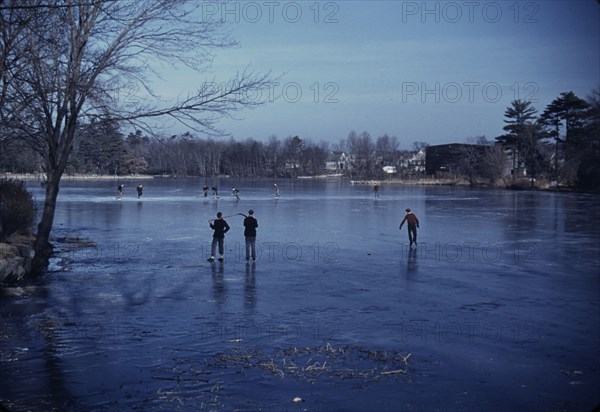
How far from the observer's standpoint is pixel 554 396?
6965 millimetres

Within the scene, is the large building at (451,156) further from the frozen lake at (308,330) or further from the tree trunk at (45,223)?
the tree trunk at (45,223)

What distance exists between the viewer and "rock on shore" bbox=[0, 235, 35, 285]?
14095 millimetres

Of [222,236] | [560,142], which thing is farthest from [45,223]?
[560,142]

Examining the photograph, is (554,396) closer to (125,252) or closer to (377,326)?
(377,326)

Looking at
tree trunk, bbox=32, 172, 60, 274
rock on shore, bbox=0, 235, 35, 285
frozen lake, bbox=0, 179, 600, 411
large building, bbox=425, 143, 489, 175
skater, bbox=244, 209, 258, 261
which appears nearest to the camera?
frozen lake, bbox=0, 179, 600, 411

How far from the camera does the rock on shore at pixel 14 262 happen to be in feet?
46.2

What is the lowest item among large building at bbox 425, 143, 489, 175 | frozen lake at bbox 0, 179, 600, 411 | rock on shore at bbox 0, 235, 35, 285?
frozen lake at bbox 0, 179, 600, 411

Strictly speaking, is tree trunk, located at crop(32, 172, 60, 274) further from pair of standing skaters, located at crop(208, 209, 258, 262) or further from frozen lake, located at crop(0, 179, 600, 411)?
pair of standing skaters, located at crop(208, 209, 258, 262)

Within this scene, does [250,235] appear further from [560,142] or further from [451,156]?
[451,156]

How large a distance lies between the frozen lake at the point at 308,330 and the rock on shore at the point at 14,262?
650 mm

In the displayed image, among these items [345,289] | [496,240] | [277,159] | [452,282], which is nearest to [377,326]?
[345,289]

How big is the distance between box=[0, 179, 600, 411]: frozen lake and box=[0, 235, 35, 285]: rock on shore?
Result: 2.13 feet

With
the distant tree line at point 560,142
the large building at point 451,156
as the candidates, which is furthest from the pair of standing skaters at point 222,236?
the large building at point 451,156

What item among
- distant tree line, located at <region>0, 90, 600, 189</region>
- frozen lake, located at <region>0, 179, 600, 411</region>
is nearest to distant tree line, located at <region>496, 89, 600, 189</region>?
distant tree line, located at <region>0, 90, 600, 189</region>
